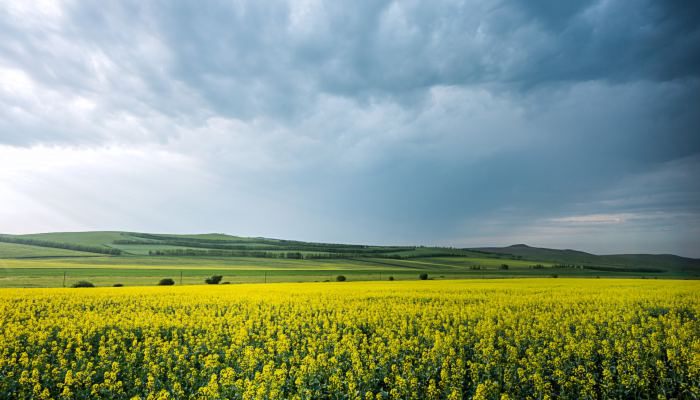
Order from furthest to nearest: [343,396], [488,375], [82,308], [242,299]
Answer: [242,299] < [82,308] < [488,375] < [343,396]

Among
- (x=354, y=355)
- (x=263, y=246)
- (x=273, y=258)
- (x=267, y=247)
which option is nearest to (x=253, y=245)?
(x=263, y=246)

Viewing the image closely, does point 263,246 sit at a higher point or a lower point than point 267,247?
higher

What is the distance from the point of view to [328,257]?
467ft

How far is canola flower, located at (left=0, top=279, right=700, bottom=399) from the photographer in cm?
932

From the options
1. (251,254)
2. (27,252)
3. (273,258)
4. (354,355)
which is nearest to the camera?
(354,355)

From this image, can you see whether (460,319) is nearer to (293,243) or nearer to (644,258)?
(644,258)

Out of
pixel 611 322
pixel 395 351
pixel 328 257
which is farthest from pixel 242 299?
pixel 328 257

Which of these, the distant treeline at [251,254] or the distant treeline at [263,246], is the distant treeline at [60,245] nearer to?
the distant treeline at [251,254]

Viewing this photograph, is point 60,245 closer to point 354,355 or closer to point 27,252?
point 27,252

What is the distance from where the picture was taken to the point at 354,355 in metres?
10.8

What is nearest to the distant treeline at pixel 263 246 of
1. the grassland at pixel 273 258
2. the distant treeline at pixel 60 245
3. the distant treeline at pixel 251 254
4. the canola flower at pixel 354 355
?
the grassland at pixel 273 258

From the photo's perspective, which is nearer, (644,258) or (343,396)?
(343,396)

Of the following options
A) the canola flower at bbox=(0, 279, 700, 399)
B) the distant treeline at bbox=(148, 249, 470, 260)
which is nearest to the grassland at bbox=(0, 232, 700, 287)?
the distant treeline at bbox=(148, 249, 470, 260)

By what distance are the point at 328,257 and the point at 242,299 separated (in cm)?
11795
